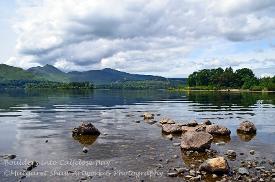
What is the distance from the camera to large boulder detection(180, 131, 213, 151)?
3494 centimetres

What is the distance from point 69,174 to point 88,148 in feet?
31.4

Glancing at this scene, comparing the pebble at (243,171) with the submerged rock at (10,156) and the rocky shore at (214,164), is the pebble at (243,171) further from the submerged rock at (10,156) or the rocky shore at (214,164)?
the submerged rock at (10,156)

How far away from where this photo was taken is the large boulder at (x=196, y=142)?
3494 cm

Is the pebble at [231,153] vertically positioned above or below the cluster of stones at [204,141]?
below

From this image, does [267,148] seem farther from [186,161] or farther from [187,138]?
[186,161]

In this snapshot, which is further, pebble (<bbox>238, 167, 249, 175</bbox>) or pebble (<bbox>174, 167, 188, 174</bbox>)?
pebble (<bbox>174, 167, 188, 174</bbox>)

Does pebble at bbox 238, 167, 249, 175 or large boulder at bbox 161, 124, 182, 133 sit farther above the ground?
large boulder at bbox 161, 124, 182, 133

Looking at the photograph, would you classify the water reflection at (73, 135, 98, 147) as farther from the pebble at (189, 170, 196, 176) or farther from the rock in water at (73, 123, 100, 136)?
the pebble at (189, 170, 196, 176)

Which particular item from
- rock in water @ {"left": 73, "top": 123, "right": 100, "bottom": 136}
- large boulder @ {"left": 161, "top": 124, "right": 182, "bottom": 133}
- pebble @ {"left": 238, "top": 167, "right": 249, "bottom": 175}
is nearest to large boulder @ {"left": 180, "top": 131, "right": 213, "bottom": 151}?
pebble @ {"left": 238, "top": 167, "right": 249, "bottom": 175}

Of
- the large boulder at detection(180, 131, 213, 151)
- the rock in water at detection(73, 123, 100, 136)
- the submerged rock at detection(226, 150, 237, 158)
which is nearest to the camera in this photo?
the submerged rock at detection(226, 150, 237, 158)

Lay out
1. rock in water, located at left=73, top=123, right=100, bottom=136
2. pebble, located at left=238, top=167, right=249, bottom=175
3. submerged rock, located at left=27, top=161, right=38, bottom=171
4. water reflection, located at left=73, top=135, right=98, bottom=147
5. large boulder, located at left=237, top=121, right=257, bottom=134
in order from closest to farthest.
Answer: pebble, located at left=238, top=167, right=249, bottom=175, submerged rock, located at left=27, top=161, right=38, bottom=171, water reflection, located at left=73, top=135, right=98, bottom=147, rock in water, located at left=73, top=123, right=100, bottom=136, large boulder, located at left=237, top=121, right=257, bottom=134

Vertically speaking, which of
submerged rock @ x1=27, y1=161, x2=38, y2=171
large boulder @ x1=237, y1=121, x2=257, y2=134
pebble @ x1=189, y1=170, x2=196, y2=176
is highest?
large boulder @ x1=237, y1=121, x2=257, y2=134

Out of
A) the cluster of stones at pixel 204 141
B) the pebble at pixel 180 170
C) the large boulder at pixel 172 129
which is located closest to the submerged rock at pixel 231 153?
the cluster of stones at pixel 204 141

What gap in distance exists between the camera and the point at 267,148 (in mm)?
37188
